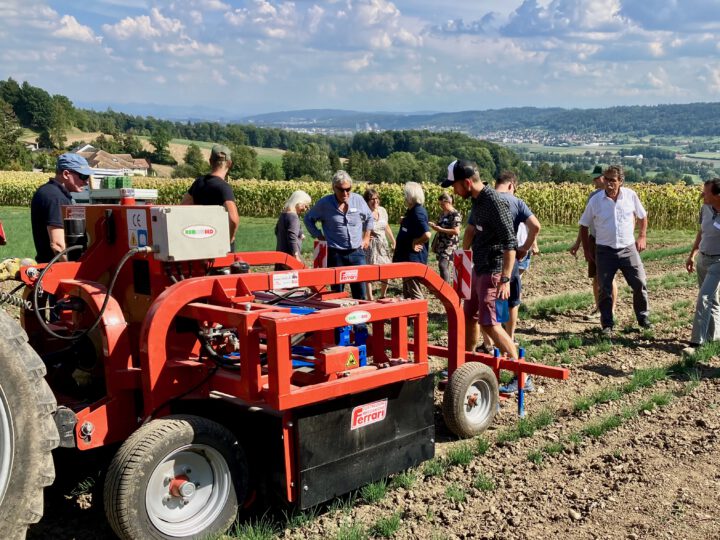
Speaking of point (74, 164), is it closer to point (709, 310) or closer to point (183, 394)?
point (183, 394)

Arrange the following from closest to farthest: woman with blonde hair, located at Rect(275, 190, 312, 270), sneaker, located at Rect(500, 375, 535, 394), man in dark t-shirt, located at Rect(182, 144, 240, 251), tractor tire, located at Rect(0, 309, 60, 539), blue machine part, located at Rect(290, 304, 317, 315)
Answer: tractor tire, located at Rect(0, 309, 60, 539), blue machine part, located at Rect(290, 304, 317, 315), sneaker, located at Rect(500, 375, 535, 394), man in dark t-shirt, located at Rect(182, 144, 240, 251), woman with blonde hair, located at Rect(275, 190, 312, 270)

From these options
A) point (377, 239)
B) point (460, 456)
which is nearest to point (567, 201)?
point (377, 239)

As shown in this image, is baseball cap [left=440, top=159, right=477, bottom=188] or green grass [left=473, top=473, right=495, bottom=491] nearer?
green grass [left=473, top=473, right=495, bottom=491]

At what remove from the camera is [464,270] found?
6.51 m

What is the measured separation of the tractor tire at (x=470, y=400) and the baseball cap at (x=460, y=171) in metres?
1.59

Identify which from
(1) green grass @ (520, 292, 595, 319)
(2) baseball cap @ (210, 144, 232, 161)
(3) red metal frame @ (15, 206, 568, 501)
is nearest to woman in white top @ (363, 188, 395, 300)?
(1) green grass @ (520, 292, 595, 319)

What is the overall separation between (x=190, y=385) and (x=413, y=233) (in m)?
5.27

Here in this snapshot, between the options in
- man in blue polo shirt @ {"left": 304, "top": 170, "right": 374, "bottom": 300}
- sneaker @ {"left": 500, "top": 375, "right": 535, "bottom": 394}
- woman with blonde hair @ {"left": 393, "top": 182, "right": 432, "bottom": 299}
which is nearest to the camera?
sneaker @ {"left": 500, "top": 375, "right": 535, "bottom": 394}

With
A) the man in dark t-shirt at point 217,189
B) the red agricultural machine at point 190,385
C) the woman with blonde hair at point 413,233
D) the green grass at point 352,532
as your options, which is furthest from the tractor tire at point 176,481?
the woman with blonde hair at point 413,233

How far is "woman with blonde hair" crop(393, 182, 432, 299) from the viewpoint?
8.99 meters

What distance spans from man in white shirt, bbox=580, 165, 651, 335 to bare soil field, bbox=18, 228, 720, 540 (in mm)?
1317

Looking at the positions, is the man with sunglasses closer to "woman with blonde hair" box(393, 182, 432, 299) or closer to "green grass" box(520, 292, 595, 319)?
"woman with blonde hair" box(393, 182, 432, 299)

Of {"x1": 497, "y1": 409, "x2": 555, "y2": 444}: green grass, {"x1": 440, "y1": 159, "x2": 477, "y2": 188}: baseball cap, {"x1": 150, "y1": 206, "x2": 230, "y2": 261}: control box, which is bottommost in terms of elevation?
{"x1": 497, "y1": 409, "x2": 555, "y2": 444}: green grass

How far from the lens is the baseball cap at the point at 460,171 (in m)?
5.97
